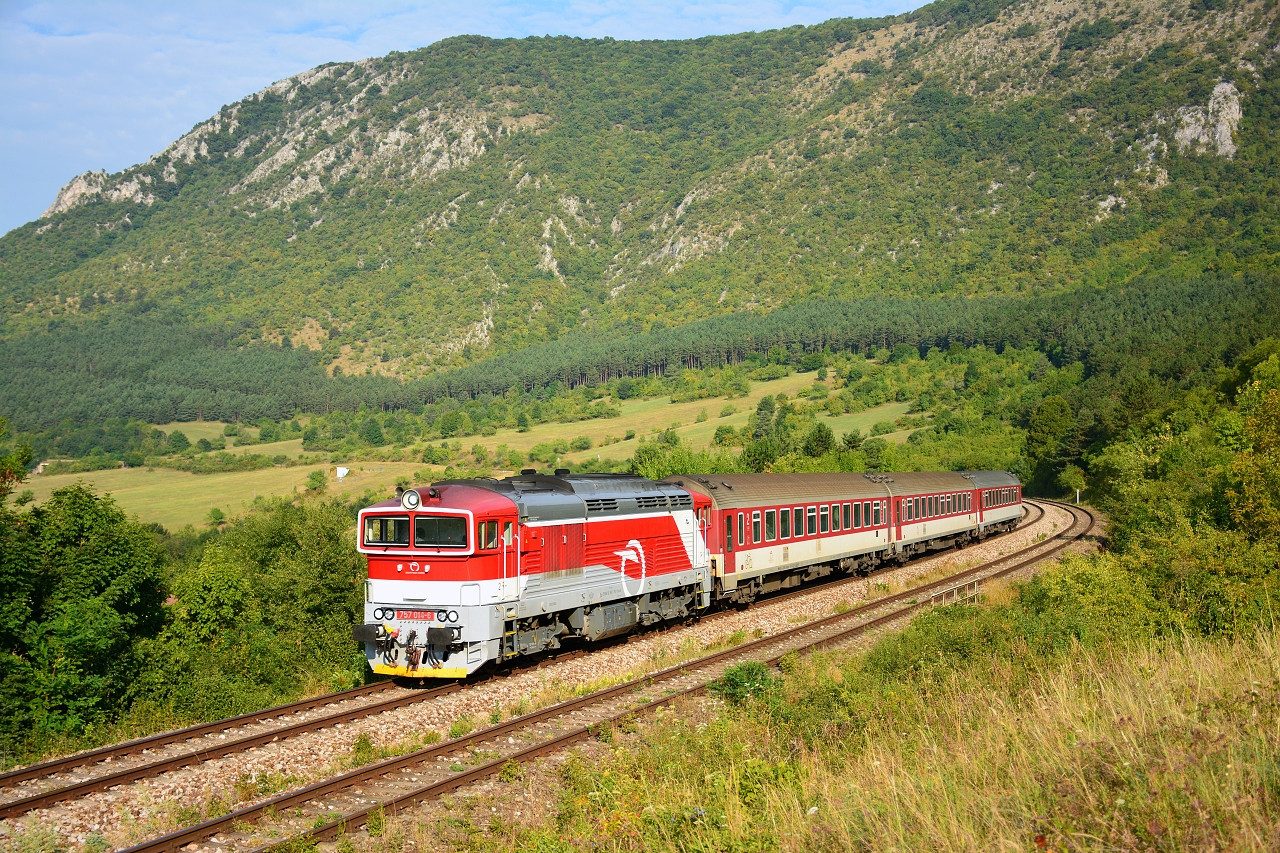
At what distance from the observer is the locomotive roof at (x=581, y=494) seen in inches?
744

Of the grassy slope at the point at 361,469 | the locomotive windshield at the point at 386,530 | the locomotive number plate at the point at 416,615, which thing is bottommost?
the grassy slope at the point at 361,469

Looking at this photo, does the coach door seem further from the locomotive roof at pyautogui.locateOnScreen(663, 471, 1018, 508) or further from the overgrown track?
the overgrown track

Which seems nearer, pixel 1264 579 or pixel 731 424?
→ pixel 1264 579

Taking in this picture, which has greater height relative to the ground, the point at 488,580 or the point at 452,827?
the point at 488,580

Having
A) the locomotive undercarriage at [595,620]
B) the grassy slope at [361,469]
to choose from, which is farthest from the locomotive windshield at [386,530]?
the grassy slope at [361,469]

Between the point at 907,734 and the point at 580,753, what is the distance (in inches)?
183

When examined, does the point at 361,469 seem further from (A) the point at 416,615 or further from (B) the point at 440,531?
(B) the point at 440,531

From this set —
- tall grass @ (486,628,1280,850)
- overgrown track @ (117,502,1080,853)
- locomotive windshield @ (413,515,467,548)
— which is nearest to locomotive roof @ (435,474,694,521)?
locomotive windshield @ (413,515,467,548)

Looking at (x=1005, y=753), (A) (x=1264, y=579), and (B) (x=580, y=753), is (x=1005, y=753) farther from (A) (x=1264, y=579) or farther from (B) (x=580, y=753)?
(A) (x=1264, y=579)

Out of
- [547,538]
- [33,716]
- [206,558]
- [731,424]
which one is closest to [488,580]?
[547,538]

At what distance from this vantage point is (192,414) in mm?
197875

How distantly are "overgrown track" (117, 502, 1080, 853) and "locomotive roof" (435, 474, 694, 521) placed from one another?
3.99 meters

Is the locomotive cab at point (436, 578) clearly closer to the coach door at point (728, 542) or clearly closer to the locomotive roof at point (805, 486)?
the locomotive roof at point (805, 486)

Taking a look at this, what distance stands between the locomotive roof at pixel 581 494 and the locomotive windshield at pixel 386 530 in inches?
49.2
